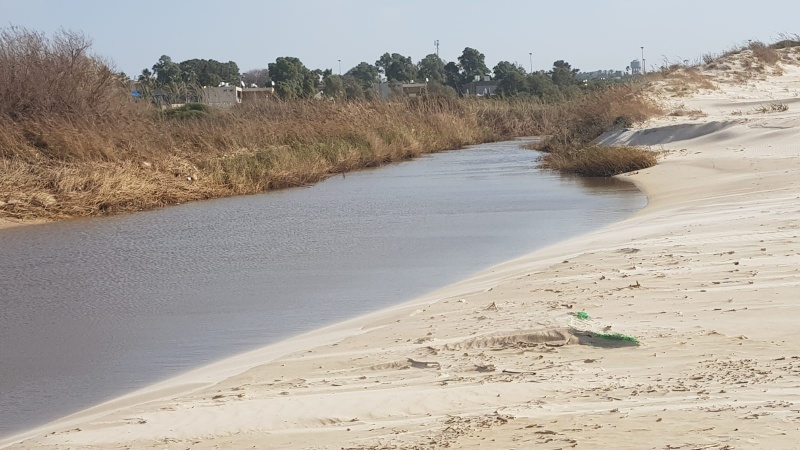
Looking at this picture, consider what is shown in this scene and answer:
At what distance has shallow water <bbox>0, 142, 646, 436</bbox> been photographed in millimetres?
8656

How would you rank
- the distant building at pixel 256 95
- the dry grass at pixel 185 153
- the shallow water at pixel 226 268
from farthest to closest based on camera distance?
the distant building at pixel 256 95, the dry grass at pixel 185 153, the shallow water at pixel 226 268

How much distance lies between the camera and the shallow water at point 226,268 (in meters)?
8.66

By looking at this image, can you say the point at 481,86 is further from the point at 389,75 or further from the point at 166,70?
the point at 166,70

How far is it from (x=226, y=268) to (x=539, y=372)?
7949mm

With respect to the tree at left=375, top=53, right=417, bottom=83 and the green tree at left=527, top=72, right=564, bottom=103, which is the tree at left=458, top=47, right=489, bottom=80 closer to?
the tree at left=375, top=53, right=417, bottom=83

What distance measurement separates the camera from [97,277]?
13188 mm

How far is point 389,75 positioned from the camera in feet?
380

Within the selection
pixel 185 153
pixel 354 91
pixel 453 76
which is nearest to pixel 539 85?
pixel 354 91

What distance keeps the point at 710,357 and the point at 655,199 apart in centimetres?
1199

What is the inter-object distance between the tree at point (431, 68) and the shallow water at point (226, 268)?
89279 mm

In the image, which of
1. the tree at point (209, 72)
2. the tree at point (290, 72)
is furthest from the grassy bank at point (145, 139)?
the tree at point (209, 72)

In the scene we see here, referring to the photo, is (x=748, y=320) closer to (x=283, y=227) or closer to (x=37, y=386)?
(x=37, y=386)

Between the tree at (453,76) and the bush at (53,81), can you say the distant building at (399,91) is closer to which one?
the bush at (53,81)

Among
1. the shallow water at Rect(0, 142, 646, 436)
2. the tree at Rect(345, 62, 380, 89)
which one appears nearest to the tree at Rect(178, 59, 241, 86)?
the tree at Rect(345, 62, 380, 89)
